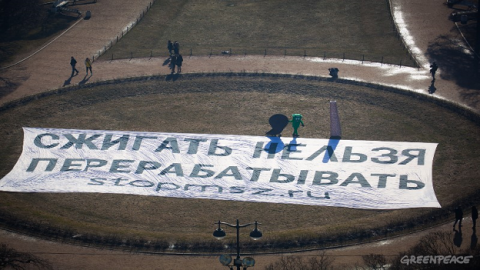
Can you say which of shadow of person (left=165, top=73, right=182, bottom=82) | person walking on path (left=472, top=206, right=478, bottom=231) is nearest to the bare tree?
person walking on path (left=472, top=206, right=478, bottom=231)

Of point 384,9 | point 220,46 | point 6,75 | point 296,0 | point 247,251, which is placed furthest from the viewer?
point 296,0

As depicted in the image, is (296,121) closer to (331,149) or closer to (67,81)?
(331,149)

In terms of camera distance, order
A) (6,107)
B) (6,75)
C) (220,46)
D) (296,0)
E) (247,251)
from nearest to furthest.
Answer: (247,251), (6,107), (6,75), (220,46), (296,0)

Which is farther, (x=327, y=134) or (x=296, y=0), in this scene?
(x=296, y=0)

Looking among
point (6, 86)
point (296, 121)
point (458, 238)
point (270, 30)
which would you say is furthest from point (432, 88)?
point (6, 86)

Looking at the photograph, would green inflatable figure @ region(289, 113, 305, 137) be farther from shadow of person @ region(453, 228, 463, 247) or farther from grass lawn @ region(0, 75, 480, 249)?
shadow of person @ region(453, 228, 463, 247)

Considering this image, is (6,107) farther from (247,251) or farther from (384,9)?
Result: (384,9)

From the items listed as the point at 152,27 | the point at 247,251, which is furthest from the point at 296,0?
the point at 247,251

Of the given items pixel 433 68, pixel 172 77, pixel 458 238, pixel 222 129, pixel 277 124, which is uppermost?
pixel 433 68
